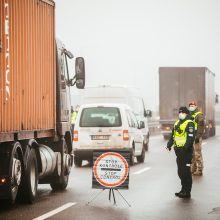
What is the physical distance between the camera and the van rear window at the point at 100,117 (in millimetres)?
21891

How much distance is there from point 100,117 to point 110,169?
9.01m

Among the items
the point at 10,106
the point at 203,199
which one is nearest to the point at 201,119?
the point at 203,199

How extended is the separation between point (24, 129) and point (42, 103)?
55.2 inches

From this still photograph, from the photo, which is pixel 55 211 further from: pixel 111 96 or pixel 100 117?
pixel 111 96

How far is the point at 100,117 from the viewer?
2197cm

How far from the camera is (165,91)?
41.9 metres

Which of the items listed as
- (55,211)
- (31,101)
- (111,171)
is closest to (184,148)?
(111,171)

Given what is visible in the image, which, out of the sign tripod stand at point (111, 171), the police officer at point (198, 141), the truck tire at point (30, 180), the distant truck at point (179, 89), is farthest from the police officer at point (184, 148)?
the distant truck at point (179, 89)

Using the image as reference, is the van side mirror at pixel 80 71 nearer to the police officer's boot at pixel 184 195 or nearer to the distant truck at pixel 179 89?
the police officer's boot at pixel 184 195

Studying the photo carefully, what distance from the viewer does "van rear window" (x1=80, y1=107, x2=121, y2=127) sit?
71.8 ft

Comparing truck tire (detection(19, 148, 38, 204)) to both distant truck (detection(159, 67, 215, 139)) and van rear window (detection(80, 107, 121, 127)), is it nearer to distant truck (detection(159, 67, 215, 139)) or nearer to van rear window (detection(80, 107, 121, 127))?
van rear window (detection(80, 107, 121, 127))

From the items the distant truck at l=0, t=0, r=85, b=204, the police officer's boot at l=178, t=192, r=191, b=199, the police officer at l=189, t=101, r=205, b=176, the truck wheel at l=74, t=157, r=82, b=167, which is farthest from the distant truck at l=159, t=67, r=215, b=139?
the police officer's boot at l=178, t=192, r=191, b=199

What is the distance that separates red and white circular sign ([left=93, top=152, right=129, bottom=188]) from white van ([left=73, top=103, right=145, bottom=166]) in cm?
861

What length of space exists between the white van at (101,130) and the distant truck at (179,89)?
19.5 meters
